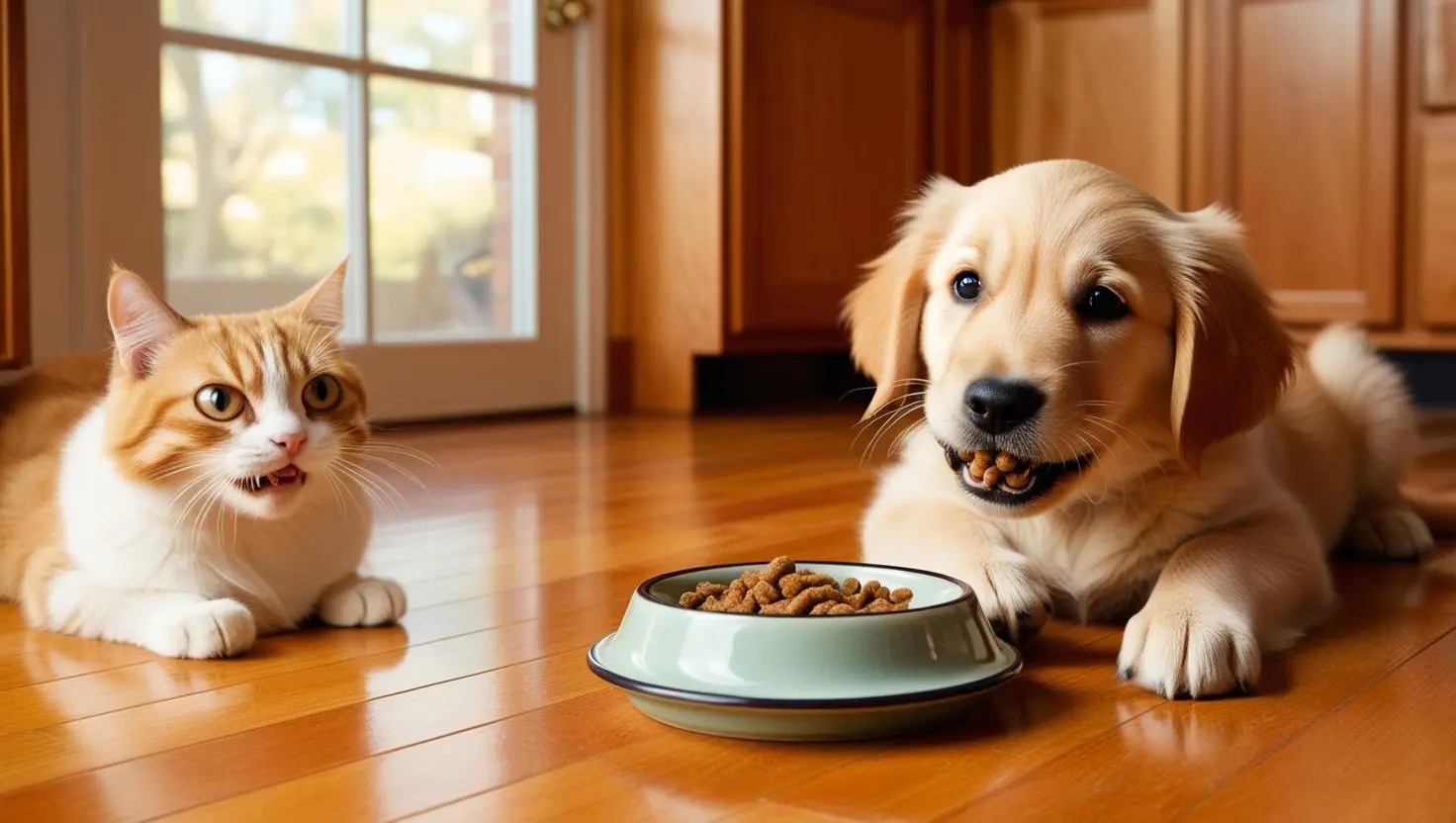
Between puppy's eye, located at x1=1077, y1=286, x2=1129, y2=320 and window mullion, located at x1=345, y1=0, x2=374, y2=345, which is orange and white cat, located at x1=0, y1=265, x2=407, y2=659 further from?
window mullion, located at x1=345, y1=0, x2=374, y2=345

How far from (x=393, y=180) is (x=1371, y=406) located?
2507 mm

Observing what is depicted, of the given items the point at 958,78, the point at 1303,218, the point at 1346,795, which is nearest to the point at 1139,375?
the point at 1346,795

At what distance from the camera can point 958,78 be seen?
5098 mm

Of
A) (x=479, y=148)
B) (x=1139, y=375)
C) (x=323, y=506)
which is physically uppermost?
(x=479, y=148)

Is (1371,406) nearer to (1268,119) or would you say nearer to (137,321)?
(137,321)

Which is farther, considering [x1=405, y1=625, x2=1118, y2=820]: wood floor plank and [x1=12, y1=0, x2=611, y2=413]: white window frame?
[x1=12, y1=0, x2=611, y2=413]: white window frame

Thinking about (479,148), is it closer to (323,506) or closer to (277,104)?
(277,104)

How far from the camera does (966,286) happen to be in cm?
163

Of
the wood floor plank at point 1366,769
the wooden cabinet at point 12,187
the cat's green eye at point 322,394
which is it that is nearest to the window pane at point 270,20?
the wooden cabinet at point 12,187

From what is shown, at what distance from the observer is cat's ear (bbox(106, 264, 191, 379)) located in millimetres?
Answer: 1525

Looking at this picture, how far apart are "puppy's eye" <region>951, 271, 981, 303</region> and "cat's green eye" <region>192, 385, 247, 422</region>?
2.46ft

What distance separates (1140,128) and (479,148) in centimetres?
211

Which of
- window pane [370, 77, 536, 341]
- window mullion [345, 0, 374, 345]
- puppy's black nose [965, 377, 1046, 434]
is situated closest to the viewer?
puppy's black nose [965, 377, 1046, 434]

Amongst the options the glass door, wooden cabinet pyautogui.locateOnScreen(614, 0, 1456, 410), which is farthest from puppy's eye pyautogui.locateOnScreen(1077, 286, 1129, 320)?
wooden cabinet pyautogui.locateOnScreen(614, 0, 1456, 410)
